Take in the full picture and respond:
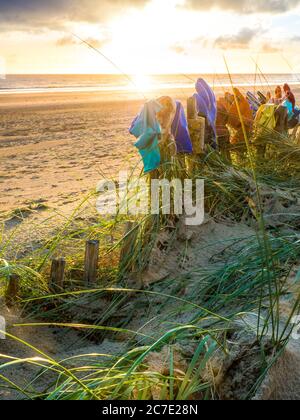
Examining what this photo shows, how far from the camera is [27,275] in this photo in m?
3.20

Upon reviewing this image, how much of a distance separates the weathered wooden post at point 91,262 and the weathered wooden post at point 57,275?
14 centimetres

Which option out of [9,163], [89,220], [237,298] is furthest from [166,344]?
[9,163]

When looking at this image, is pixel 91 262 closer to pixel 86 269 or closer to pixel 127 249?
pixel 86 269

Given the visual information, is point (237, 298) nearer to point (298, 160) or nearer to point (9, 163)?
point (298, 160)

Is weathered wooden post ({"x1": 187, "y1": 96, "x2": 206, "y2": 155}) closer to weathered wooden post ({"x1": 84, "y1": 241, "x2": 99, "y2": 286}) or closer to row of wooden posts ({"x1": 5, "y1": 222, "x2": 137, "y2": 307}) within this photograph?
row of wooden posts ({"x1": 5, "y1": 222, "x2": 137, "y2": 307})

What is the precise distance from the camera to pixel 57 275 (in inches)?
124

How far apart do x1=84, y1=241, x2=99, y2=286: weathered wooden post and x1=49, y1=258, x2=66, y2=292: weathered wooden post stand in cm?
14

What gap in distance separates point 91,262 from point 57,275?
0.22 meters

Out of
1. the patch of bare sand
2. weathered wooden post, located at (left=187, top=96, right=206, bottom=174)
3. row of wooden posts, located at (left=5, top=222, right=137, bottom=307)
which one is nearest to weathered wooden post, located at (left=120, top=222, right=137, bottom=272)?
row of wooden posts, located at (left=5, top=222, right=137, bottom=307)

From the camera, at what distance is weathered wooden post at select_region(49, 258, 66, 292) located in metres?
3.13

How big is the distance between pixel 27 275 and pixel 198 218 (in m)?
1.22

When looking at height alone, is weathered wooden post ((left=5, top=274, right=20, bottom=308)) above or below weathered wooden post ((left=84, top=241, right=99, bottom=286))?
below

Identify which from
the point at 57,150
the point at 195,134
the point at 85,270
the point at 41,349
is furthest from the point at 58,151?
the point at 41,349

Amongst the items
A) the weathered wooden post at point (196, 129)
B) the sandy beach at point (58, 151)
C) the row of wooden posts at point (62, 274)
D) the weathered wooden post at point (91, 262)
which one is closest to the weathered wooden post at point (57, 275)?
the row of wooden posts at point (62, 274)
